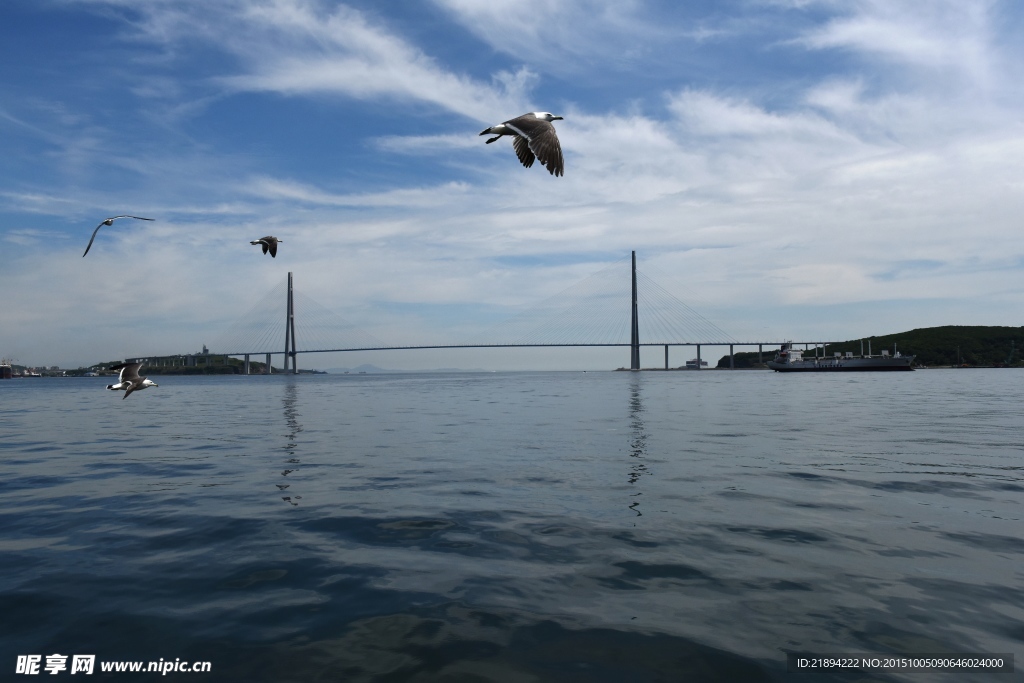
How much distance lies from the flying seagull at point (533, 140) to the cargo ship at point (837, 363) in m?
110

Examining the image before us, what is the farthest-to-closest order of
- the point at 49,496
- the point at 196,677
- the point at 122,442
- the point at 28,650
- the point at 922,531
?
the point at 122,442 < the point at 49,496 < the point at 922,531 < the point at 28,650 < the point at 196,677

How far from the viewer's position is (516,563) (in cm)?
566

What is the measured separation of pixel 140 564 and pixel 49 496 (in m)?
4.69

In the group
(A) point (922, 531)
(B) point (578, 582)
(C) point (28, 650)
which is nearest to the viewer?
(C) point (28, 650)

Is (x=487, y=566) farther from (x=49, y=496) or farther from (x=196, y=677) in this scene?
(x=49, y=496)

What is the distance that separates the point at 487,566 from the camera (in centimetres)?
558

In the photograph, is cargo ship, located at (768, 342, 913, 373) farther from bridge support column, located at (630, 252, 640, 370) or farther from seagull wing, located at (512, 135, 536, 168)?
seagull wing, located at (512, 135, 536, 168)

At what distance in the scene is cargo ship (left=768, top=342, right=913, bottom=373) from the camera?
102 metres

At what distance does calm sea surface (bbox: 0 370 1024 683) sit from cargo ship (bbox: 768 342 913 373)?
335 ft

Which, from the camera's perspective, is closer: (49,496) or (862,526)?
(862,526)

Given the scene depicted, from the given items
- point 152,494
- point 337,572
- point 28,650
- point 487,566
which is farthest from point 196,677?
point 152,494

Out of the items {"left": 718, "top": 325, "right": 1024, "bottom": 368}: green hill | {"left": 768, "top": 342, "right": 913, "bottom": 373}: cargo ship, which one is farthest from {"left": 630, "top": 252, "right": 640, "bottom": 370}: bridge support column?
{"left": 718, "top": 325, "right": 1024, "bottom": 368}: green hill

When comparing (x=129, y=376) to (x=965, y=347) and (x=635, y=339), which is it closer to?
(x=635, y=339)

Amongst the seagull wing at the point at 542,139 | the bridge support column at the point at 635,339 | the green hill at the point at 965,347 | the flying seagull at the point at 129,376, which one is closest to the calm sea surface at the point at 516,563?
the flying seagull at the point at 129,376
